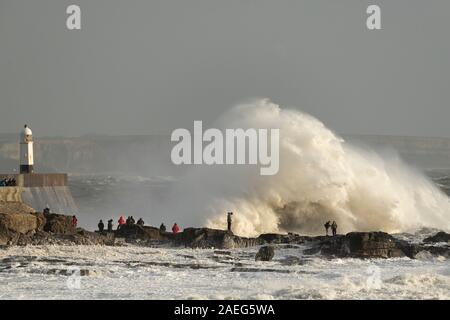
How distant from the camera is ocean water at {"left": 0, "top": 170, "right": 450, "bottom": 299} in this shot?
509 inches

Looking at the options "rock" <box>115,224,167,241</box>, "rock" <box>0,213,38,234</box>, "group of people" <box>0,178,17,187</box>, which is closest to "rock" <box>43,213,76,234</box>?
"rock" <box>0,213,38,234</box>

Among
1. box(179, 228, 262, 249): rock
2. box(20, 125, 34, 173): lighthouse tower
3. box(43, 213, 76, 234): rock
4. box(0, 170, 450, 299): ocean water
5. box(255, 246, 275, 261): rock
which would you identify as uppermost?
box(20, 125, 34, 173): lighthouse tower

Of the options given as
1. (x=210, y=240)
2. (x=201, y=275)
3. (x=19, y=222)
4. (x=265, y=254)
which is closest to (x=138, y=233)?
(x=210, y=240)

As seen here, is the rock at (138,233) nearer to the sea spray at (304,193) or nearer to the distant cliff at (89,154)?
the sea spray at (304,193)

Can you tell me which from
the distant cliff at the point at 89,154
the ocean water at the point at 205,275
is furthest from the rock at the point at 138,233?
the distant cliff at the point at 89,154

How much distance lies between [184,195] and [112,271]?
14181 millimetres

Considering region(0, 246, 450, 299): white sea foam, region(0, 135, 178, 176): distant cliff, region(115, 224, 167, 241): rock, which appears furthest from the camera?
region(0, 135, 178, 176): distant cliff

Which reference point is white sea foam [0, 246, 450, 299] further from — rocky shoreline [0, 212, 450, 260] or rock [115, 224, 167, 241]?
rock [115, 224, 167, 241]

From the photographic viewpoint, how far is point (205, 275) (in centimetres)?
1506

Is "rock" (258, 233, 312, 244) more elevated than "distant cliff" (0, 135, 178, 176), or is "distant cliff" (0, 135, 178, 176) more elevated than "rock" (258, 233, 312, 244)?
"distant cliff" (0, 135, 178, 176)

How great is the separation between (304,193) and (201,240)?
8289 millimetres

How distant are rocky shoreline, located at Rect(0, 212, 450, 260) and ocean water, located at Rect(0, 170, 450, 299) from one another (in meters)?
0.37

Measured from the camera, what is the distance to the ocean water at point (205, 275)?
12922 millimetres
